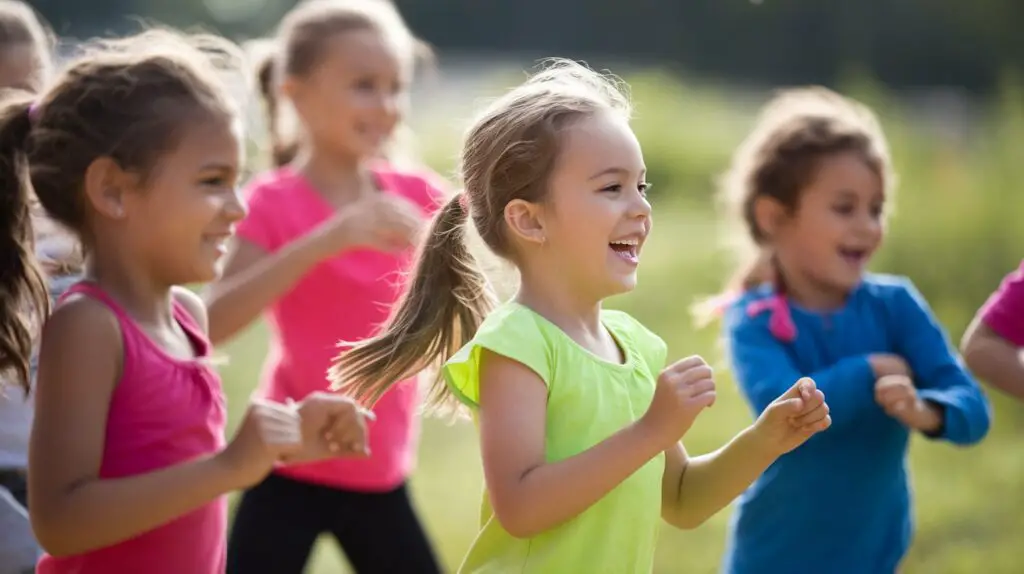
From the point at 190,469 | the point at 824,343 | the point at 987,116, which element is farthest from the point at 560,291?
the point at 987,116

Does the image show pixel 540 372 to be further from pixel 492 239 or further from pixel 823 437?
pixel 823 437

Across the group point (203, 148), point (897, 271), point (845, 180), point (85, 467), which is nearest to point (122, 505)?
point (85, 467)

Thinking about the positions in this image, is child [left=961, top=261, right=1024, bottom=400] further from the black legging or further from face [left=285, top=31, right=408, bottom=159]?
face [left=285, top=31, right=408, bottom=159]

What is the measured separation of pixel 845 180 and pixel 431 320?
1.37 m

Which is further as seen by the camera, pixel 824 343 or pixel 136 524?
pixel 824 343

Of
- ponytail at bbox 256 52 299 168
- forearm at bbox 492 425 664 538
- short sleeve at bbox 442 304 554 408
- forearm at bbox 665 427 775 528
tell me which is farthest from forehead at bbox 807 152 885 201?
ponytail at bbox 256 52 299 168

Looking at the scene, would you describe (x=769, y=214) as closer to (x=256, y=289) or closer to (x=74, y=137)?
(x=256, y=289)

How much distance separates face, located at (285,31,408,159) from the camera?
4.11 m

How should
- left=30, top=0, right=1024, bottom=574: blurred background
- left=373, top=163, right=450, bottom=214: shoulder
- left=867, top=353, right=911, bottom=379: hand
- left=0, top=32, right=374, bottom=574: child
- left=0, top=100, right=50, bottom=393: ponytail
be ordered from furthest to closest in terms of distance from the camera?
left=30, top=0, right=1024, bottom=574: blurred background, left=373, top=163, right=450, bottom=214: shoulder, left=867, top=353, right=911, bottom=379: hand, left=0, top=100, right=50, bottom=393: ponytail, left=0, top=32, right=374, bottom=574: child

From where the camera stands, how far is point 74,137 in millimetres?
2779

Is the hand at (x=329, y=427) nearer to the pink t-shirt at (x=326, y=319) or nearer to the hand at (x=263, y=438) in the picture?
the hand at (x=263, y=438)

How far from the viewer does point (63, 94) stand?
2.82 metres

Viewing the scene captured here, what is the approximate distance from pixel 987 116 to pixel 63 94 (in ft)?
39.2

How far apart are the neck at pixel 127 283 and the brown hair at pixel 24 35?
2.69ft
